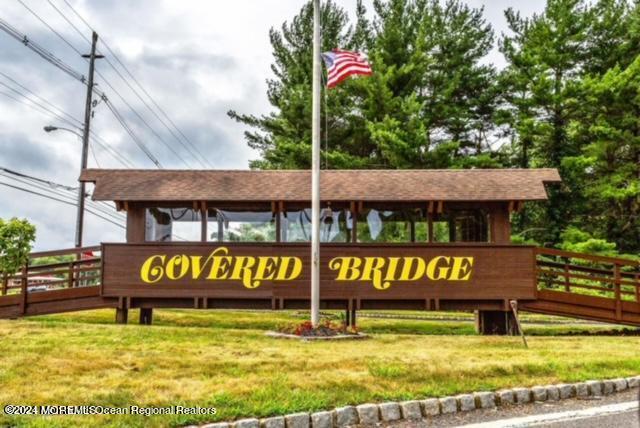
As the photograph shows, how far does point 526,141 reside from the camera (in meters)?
33.2

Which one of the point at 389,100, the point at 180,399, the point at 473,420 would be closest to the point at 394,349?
the point at 473,420

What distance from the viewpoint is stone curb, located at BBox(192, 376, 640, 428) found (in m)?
6.16

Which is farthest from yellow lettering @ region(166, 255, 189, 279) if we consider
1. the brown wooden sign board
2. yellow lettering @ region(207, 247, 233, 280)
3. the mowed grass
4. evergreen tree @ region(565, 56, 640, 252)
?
evergreen tree @ region(565, 56, 640, 252)

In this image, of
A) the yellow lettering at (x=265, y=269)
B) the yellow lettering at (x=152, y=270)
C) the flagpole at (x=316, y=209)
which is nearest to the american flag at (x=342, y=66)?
the flagpole at (x=316, y=209)

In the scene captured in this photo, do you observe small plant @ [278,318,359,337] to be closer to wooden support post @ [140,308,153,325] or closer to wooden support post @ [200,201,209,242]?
wooden support post @ [200,201,209,242]

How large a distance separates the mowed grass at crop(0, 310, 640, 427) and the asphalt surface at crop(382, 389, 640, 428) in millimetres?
520

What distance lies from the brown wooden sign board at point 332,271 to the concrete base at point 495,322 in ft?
3.23

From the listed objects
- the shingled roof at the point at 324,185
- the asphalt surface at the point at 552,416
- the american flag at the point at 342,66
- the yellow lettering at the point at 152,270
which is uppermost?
A: the american flag at the point at 342,66

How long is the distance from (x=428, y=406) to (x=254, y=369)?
8.35 ft

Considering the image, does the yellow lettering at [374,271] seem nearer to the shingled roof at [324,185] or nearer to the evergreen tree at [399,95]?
the shingled roof at [324,185]

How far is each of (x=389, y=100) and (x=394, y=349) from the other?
23866mm

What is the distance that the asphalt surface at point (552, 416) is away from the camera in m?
6.38

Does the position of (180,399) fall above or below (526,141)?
below

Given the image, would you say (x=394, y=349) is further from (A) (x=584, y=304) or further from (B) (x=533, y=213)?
(B) (x=533, y=213)
